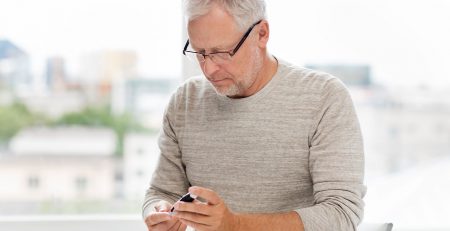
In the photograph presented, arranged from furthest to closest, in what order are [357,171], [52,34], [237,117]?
[52,34] → [237,117] → [357,171]

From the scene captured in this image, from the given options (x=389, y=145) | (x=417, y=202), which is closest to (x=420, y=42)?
(x=389, y=145)

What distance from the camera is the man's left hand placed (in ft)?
5.90

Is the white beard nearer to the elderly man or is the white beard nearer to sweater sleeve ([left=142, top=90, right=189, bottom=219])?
the elderly man

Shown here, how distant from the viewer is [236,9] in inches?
77.5

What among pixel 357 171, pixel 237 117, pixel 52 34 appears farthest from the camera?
pixel 52 34

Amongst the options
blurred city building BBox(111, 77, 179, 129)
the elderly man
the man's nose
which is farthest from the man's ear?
blurred city building BBox(111, 77, 179, 129)

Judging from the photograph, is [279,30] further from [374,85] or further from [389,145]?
[389,145]

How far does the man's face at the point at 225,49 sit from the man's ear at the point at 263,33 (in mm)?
19

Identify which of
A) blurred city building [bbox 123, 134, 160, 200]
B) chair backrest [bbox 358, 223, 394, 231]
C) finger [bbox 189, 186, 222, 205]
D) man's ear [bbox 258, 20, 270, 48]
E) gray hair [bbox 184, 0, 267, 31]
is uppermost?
gray hair [bbox 184, 0, 267, 31]

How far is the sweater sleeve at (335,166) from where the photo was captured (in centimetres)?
197

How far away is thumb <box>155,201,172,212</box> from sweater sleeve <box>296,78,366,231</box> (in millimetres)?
363

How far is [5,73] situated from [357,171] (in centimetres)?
153

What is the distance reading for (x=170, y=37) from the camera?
2.91 meters

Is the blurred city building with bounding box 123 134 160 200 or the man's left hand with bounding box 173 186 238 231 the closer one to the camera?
the man's left hand with bounding box 173 186 238 231
